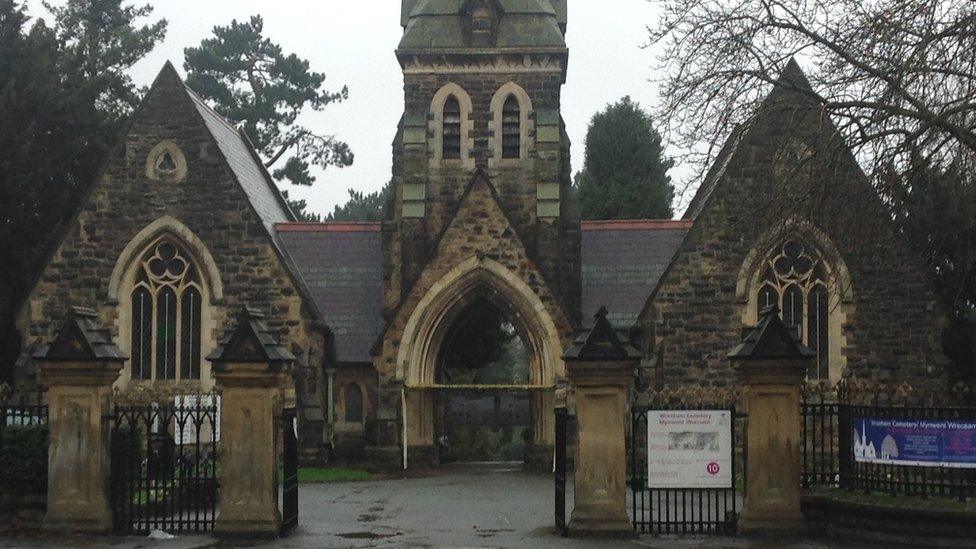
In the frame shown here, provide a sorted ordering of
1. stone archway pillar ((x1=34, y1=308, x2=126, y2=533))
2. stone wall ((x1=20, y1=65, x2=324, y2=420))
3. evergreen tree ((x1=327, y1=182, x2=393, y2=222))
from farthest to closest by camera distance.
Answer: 1. evergreen tree ((x1=327, y1=182, x2=393, y2=222))
2. stone wall ((x1=20, y1=65, x2=324, y2=420))
3. stone archway pillar ((x1=34, y1=308, x2=126, y2=533))

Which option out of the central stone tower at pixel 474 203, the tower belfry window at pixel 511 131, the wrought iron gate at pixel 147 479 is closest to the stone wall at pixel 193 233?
the central stone tower at pixel 474 203

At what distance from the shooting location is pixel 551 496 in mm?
23500

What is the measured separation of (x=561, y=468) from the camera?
16734mm

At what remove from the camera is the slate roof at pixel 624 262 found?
31.7 metres

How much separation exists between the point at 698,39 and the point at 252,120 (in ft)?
143

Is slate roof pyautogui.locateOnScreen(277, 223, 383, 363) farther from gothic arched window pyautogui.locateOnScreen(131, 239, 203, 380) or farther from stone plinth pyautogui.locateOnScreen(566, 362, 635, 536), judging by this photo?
stone plinth pyautogui.locateOnScreen(566, 362, 635, 536)

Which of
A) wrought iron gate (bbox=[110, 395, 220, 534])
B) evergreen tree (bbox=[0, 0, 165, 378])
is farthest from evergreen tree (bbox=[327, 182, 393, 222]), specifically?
wrought iron gate (bbox=[110, 395, 220, 534])

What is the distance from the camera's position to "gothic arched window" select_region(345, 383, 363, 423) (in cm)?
3142

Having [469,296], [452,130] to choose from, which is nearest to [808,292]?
[469,296]

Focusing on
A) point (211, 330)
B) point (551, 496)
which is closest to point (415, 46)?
point (211, 330)

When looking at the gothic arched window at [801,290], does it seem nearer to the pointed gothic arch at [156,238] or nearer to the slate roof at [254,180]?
the slate roof at [254,180]

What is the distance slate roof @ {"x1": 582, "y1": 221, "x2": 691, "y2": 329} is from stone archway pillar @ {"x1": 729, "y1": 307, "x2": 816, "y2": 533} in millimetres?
14642

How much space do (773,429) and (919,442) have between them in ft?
5.61

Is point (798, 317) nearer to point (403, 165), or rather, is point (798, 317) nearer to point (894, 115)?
point (403, 165)
